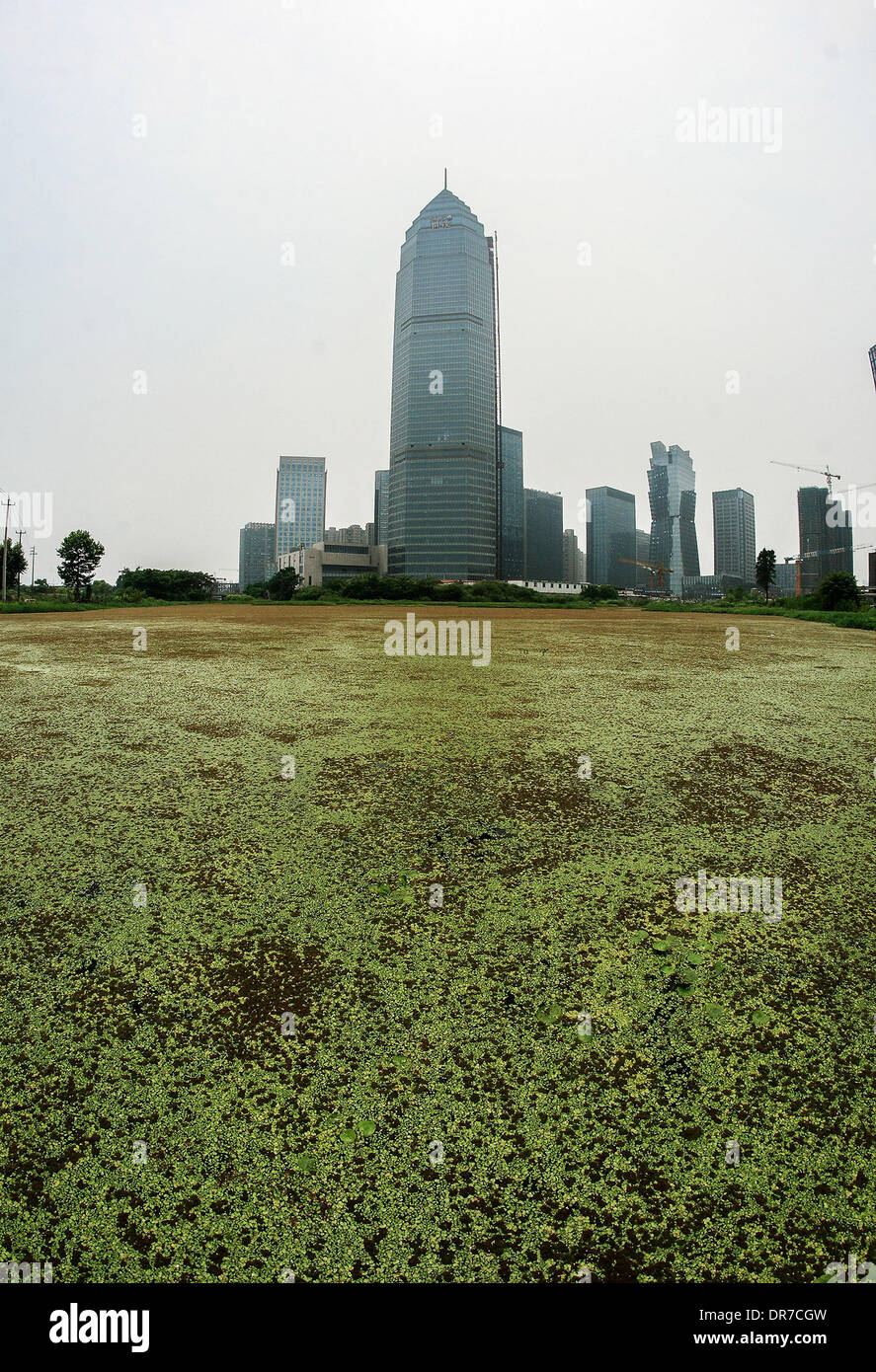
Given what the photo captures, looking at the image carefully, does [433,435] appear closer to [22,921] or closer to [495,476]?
[495,476]

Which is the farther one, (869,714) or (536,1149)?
(869,714)

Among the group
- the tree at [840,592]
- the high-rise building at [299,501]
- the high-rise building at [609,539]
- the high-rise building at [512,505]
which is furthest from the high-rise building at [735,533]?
the tree at [840,592]

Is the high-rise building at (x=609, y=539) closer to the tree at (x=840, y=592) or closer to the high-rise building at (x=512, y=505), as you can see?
the high-rise building at (x=512, y=505)

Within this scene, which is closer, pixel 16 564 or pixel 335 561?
pixel 16 564

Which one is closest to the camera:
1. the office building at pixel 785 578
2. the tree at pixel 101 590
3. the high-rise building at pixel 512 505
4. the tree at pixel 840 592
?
the tree at pixel 840 592

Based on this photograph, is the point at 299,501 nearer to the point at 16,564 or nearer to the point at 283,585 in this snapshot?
the point at 283,585

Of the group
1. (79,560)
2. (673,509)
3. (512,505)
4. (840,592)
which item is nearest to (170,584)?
(79,560)
